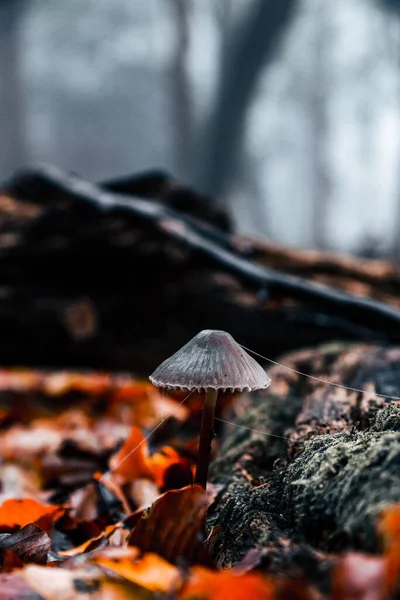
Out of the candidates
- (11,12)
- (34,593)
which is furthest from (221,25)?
(34,593)

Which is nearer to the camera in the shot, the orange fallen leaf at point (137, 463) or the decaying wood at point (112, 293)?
the orange fallen leaf at point (137, 463)

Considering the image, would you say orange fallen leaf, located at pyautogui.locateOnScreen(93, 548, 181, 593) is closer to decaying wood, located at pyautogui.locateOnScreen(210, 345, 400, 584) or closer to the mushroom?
decaying wood, located at pyautogui.locateOnScreen(210, 345, 400, 584)

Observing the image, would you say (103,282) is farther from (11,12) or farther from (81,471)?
(11,12)

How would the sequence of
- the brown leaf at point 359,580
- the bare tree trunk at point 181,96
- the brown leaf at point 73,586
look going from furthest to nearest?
the bare tree trunk at point 181,96, the brown leaf at point 73,586, the brown leaf at point 359,580

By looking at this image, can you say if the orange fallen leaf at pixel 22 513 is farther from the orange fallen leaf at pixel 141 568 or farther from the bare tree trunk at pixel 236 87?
the bare tree trunk at pixel 236 87

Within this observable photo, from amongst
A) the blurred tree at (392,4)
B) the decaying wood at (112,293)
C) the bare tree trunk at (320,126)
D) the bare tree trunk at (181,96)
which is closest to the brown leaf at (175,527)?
the decaying wood at (112,293)

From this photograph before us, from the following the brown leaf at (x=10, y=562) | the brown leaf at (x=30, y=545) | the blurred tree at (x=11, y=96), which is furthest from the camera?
the blurred tree at (x=11, y=96)
